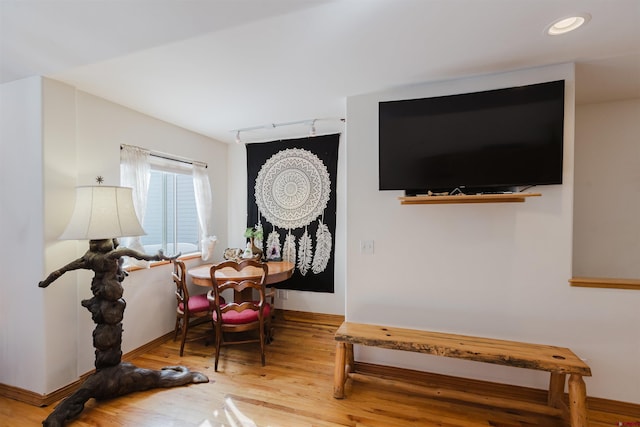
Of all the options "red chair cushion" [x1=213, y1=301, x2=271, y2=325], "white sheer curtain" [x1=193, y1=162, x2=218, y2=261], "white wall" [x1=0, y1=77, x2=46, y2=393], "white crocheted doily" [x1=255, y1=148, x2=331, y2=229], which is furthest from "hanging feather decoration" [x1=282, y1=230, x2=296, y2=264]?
"white wall" [x1=0, y1=77, x2=46, y2=393]

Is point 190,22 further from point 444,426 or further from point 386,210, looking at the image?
point 444,426

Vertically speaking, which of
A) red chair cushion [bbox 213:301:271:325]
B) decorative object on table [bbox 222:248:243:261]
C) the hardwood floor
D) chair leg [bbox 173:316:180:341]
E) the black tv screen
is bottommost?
the hardwood floor

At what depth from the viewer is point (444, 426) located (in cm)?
176

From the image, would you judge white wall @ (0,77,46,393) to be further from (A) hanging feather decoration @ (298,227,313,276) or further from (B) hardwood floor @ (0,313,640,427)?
(A) hanging feather decoration @ (298,227,313,276)

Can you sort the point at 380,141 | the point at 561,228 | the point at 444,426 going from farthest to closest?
1. the point at 380,141
2. the point at 561,228
3. the point at 444,426

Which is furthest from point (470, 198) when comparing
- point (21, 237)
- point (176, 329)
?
point (21, 237)

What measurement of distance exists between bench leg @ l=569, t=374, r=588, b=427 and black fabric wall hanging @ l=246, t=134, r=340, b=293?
7.73 feet

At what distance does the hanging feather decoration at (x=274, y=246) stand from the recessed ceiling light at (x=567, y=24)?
3.22 meters

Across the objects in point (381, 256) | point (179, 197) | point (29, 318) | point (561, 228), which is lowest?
point (29, 318)

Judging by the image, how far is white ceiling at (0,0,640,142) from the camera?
1.34 meters

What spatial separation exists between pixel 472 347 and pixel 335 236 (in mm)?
1991

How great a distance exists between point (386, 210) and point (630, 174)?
2.19 metres

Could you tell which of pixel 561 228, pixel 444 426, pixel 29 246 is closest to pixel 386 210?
pixel 561 228

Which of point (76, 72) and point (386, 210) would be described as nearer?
point (76, 72)
